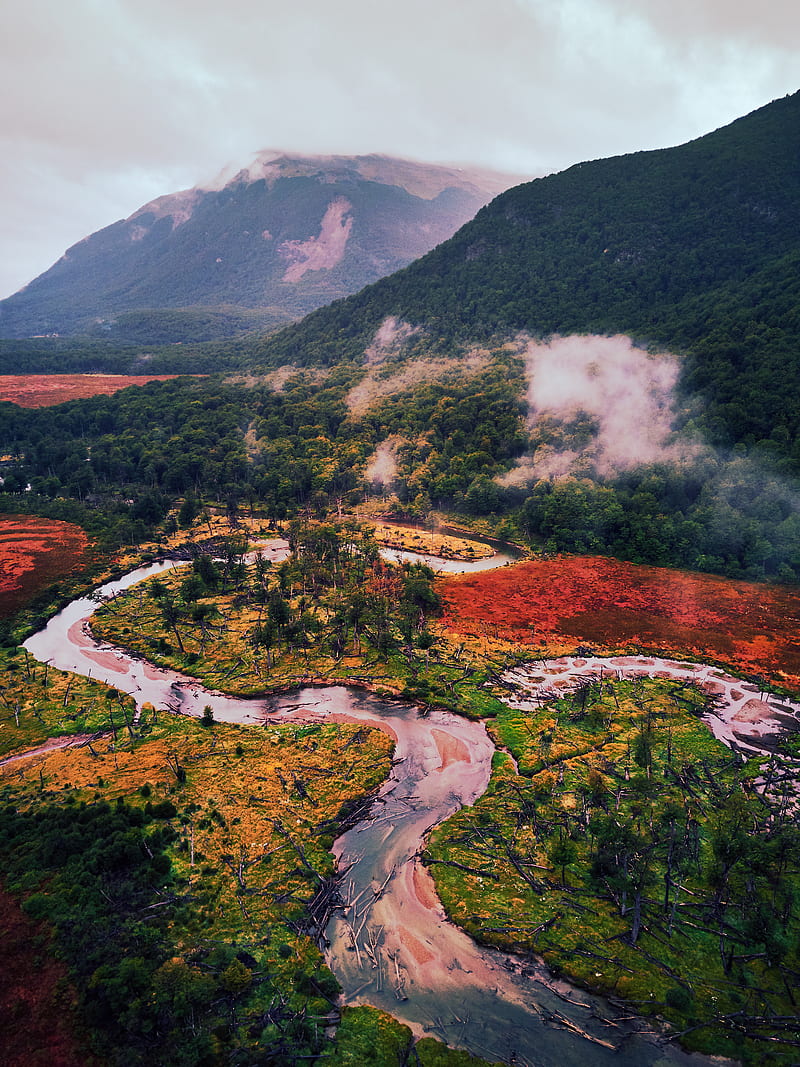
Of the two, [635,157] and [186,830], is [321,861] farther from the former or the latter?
[635,157]

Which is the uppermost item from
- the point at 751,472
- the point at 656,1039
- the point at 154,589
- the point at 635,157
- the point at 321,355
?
the point at 635,157

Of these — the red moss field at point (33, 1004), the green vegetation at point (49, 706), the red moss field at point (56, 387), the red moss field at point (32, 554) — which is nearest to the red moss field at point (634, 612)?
the green vegetation at point (49, 706)

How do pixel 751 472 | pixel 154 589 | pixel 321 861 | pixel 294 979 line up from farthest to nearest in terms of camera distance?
pixel 751 472
pixel 154 589
pixel 321 861
pixel 294 979

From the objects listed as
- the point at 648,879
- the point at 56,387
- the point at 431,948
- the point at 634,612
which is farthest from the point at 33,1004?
the point at 56,387

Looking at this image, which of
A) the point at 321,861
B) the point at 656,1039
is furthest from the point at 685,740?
the point at 321,861

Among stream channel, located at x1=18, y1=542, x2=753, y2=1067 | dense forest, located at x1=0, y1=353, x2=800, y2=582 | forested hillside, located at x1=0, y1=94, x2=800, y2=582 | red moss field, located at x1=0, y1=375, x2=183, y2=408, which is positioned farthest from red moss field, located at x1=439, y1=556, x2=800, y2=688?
red moss field, located at x1=0, y1=375, x2=183, y2=408

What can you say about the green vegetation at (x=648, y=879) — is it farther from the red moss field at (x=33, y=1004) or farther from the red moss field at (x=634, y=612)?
the red moss field at (x=33, y=1004)

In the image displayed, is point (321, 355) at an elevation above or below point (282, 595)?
above
